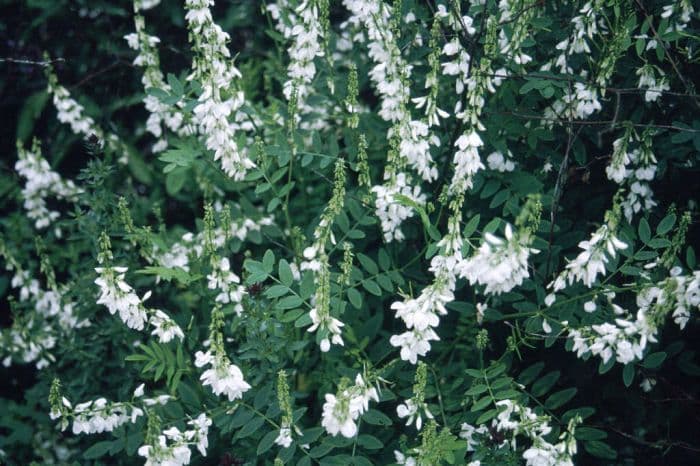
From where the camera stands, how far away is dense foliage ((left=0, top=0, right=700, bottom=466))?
7.48 ft

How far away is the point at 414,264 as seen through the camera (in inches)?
117

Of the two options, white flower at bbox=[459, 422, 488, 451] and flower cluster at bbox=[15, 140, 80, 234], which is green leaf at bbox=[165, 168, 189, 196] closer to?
flower cluster at bbox=[15, 140, 80, 234]

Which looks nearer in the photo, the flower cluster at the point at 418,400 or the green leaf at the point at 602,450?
the flower cluster at the point at 418,400

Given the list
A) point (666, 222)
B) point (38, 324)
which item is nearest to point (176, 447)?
point (38, 324)

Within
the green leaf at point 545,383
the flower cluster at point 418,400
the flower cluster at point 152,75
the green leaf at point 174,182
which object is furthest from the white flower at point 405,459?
the green leaf at point 174,182

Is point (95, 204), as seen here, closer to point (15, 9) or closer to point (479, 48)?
point (479, 48)

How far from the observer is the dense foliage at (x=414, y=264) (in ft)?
7.48

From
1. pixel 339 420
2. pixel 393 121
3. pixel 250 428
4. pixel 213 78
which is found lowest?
pixel 250 428

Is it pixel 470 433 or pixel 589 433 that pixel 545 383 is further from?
pixel 470 433

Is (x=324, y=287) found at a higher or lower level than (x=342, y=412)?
higher

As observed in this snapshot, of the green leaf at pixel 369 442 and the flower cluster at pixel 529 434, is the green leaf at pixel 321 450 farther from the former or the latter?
the flower cluster at pixel 529 434

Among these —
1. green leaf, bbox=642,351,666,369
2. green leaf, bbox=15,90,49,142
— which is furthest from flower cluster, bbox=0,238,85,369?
green leaf, bbox=642,351,666,369

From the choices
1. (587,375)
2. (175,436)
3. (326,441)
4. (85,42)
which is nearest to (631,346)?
(587,375)

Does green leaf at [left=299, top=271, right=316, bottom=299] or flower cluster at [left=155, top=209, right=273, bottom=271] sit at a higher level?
green leaf at [left=299, top=271, right=316, bottom=299]
